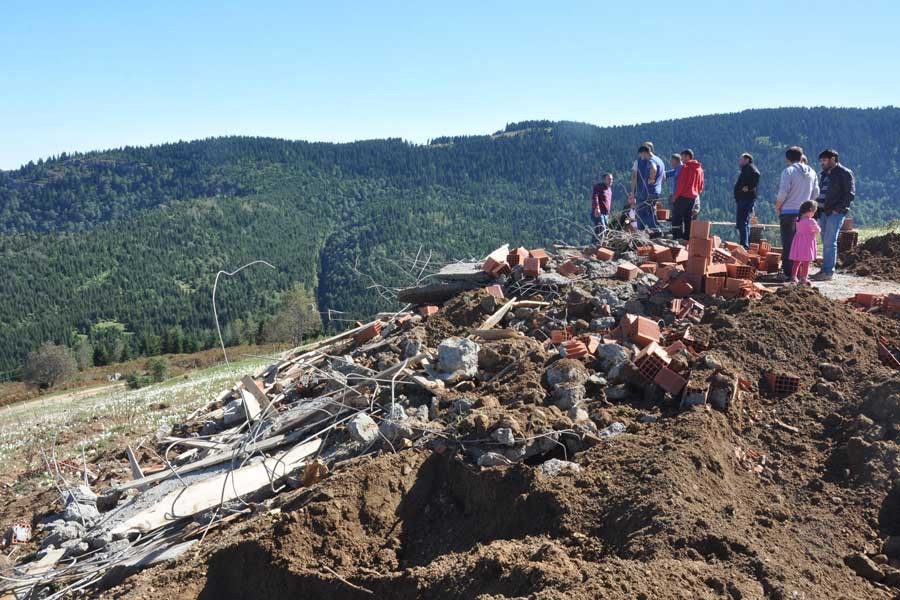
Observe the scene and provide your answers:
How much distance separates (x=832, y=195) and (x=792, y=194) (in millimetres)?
485

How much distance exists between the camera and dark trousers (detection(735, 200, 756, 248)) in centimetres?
958

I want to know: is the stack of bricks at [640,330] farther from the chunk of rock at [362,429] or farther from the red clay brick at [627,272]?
the chunk of rock at [362,429]

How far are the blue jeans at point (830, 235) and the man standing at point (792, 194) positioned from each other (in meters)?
0.37

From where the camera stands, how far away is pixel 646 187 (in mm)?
10562

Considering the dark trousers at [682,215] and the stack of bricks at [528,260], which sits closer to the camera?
the stack of bricks at [528,260]

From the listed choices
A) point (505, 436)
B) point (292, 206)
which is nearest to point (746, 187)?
point (505, 436)

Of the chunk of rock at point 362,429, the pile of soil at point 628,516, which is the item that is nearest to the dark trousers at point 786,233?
the pile of soil at point 628,516

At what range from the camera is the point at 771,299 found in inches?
241

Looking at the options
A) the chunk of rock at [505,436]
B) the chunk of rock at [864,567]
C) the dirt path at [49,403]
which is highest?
the chunk of rock at [505,436]

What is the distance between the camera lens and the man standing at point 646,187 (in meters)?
10.4

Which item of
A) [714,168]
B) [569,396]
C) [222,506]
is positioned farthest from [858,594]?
[714,168]

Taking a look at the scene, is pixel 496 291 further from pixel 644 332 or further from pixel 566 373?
pixel 566 373

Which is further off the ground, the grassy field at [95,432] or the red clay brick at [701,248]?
the red clay brick at [701,248]

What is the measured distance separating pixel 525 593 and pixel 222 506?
2.91 metres
